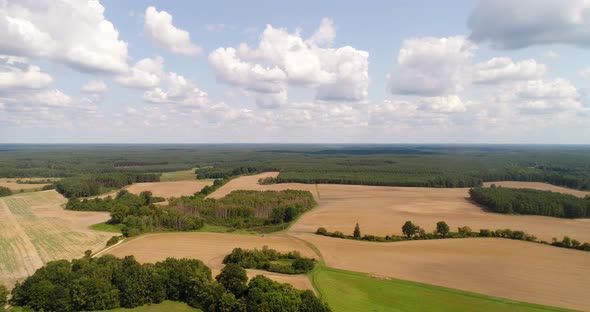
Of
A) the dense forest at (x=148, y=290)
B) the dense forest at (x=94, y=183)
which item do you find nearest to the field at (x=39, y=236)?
the dense forest at (x=148, y=290)

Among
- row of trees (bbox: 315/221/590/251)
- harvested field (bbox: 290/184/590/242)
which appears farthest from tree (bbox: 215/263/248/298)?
harvested field (bbox: 290/184/590/242)

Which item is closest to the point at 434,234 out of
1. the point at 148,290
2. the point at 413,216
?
the point at 413,216

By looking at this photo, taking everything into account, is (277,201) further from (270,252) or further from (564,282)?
(564,282)

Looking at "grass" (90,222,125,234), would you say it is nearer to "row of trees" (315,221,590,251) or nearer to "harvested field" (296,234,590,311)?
"harvested field" (296,234,590,311)

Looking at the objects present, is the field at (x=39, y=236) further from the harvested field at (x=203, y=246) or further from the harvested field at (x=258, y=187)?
the harvested field at (x=258, y=187)

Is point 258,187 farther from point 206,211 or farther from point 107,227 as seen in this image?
point 107,227
